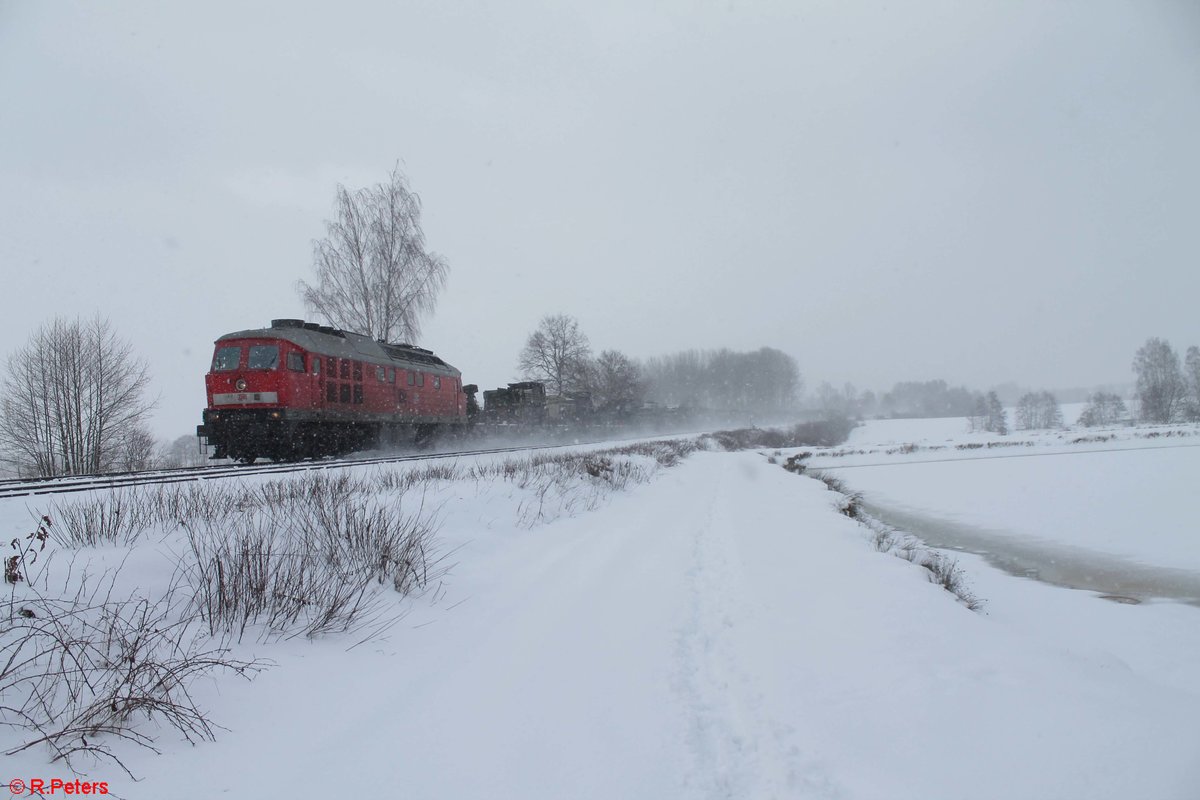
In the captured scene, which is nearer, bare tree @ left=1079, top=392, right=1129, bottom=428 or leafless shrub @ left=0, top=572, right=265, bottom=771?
leafless shrub @ left=0, top=572, right=265, bottom=771

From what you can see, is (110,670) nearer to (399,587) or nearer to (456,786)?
(456,786)

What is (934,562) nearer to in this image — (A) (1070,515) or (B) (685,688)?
(B) (685,688)

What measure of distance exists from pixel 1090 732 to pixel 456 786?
307 cm

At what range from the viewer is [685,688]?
3164 mm

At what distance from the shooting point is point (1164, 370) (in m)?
52.7

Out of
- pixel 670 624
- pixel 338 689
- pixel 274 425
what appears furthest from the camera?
pixel 274 425

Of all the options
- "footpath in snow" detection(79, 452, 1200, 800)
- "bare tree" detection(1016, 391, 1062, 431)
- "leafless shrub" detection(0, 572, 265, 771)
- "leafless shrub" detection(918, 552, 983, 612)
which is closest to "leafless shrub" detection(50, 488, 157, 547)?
"leafless shrub" detection(0, 572, 265, 771)

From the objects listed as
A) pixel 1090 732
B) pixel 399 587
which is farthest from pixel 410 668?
pixel 1090 732

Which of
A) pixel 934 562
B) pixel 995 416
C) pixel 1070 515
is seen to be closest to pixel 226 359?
pixel 934 562

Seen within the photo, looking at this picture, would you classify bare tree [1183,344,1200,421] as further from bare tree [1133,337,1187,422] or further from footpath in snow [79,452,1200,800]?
footpath in snow [79,452,1200,800]

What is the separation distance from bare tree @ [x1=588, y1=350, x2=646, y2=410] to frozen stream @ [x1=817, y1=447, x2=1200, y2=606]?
25.2 meters

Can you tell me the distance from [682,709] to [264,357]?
43.9ft

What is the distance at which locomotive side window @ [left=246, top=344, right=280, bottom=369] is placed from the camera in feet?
42.2

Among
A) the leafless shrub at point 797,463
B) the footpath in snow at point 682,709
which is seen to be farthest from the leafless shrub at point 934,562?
the leafless shrub at point 797,463
